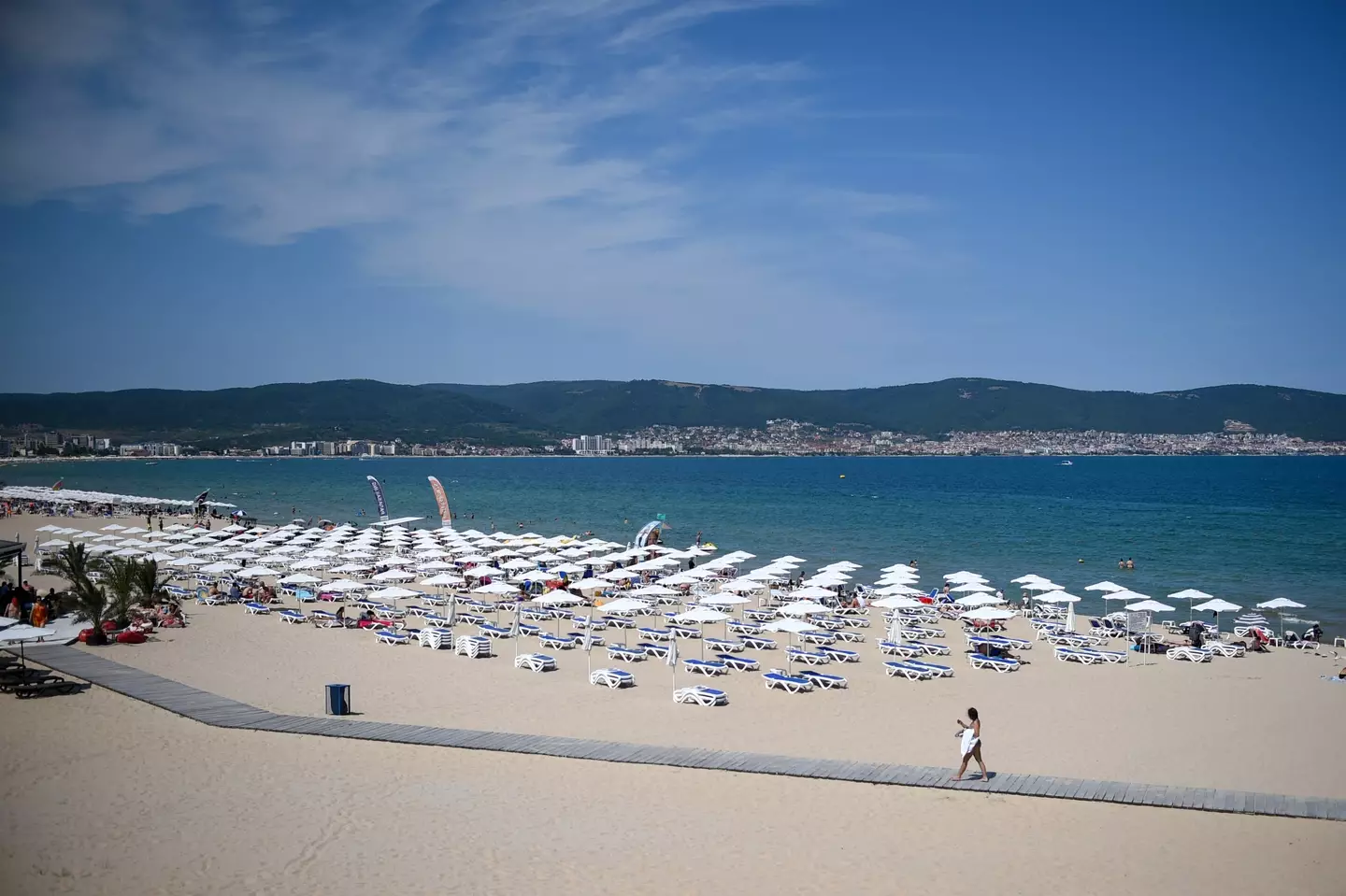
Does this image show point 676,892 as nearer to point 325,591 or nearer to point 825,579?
point 825,579

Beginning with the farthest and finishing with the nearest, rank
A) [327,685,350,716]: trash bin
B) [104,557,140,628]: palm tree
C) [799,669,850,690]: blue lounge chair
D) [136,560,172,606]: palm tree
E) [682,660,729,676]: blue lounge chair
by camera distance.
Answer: [136,560,172,606]: palm tree → [104,557,140,628]: palm tree → [682,660,729,676]: blue lounge chair → [799,669,850,690]: blue lounge chair → [327,685,350,716]: trash bin

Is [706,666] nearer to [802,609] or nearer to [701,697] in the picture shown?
[701,697]

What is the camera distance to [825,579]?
25.5 metres

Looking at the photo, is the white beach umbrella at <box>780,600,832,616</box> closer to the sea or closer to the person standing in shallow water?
the person standing in shallow water

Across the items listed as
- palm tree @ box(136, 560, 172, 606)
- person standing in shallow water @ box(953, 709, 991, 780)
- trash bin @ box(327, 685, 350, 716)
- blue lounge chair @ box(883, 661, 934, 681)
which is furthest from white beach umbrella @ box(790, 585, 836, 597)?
palm tree @ box(136, 560, 172, 606)

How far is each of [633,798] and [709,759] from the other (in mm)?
1551

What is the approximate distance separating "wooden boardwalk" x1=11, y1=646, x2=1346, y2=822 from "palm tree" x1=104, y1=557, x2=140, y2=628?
5.49 metres

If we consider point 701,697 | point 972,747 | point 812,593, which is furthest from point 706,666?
point 972,747

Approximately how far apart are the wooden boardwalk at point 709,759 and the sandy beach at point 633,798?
246 mm

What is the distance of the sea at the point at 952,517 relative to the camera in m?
36.3

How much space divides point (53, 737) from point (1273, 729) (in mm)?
15765

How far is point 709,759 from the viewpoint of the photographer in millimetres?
11469

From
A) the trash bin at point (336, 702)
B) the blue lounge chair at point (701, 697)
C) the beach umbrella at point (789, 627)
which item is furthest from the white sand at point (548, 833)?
the beach umbrella at point (789, 627)

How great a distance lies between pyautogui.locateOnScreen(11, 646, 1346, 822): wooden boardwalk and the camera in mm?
10047
